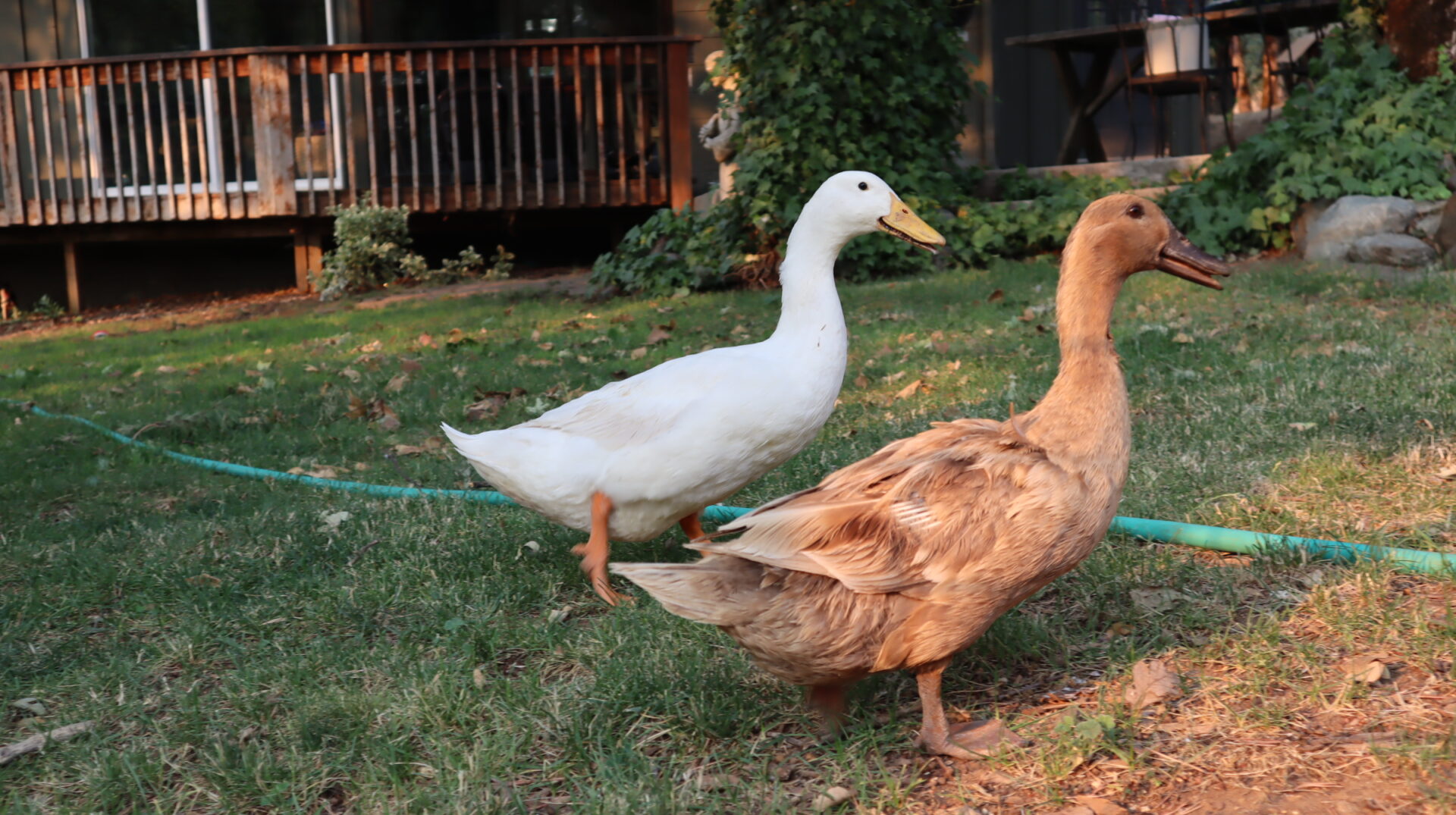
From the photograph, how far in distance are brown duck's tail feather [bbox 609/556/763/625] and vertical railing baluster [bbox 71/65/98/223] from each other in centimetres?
1234

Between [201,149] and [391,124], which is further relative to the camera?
[201,149]

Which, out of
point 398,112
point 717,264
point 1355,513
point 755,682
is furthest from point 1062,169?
point 755,682

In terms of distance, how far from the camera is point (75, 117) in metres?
13.5

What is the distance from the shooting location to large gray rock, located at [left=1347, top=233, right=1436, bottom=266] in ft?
27.4

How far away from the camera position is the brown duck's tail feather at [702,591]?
7.92 ft

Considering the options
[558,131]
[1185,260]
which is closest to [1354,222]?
[1185,260]

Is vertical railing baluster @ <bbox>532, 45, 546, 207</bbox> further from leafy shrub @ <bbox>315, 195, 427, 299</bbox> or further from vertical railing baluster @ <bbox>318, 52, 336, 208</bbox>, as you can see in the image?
vertical railing baluster @ <bbox>318, 52, 336, 208</bbox>

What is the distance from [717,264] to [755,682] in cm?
736

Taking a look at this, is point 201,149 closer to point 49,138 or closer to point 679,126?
point 49,138

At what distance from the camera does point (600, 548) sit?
3561 mm

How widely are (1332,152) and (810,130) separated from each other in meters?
4.00

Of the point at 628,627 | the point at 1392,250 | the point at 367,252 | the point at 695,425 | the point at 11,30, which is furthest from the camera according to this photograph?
the point at 11,30

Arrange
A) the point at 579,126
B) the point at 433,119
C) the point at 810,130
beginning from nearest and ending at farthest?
1. the point at 810,130
2. the point at 579,126
3. the point at 433,119

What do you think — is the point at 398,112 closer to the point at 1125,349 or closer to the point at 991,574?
the point at 1125,349
